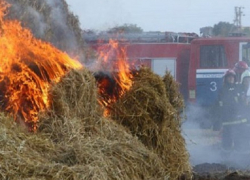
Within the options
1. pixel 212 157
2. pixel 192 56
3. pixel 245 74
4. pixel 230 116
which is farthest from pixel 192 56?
pixel 212 157

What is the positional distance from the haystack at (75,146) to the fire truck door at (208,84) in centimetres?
1297

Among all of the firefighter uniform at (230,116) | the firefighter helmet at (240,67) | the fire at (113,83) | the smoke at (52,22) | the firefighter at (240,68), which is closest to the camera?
the fire at (113,83)

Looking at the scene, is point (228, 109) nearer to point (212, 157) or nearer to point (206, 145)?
point (206, 145)

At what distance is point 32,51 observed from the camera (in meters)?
8.08

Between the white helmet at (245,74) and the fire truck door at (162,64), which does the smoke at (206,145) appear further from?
the fire truck door at (162,64)

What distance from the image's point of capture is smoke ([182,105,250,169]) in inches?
541

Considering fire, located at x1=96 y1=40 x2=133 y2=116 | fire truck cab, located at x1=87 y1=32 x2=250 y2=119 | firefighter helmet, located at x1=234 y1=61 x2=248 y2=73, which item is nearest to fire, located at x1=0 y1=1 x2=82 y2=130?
fire, located at x1=96 y1=40 x2=133 y2=116

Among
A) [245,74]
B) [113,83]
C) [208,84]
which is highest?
[113,83]

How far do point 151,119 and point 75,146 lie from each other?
1.78 metres

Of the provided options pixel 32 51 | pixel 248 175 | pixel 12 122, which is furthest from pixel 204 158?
pixel 12 122

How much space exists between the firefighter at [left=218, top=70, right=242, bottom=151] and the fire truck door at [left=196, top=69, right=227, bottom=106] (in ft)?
14.9

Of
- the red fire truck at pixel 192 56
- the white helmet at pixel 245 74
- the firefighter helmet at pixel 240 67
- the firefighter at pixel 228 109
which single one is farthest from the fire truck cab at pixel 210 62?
the firefighter at pixel 228 109

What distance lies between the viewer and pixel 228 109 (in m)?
15.8

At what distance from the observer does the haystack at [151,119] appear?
320 inches
